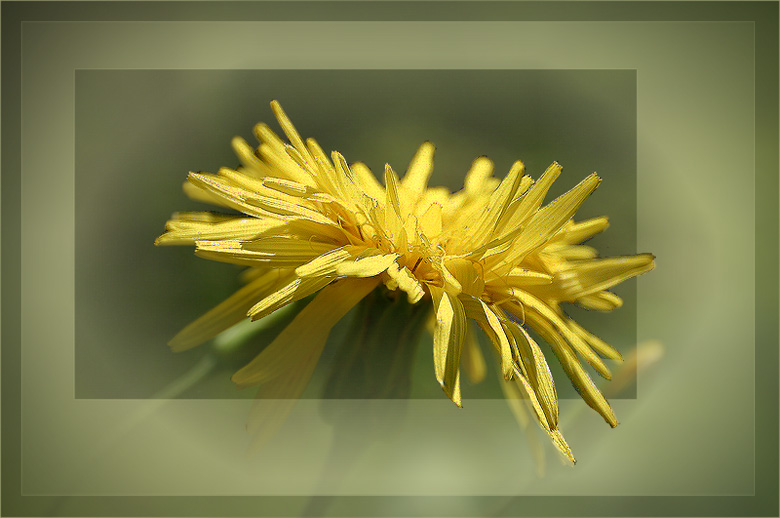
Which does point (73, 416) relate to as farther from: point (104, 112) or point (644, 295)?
point (644, 295)

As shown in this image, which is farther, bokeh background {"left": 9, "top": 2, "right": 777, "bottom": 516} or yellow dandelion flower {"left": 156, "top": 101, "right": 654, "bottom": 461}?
bokeh background {"left": 9, "top": 2, "right": 777, "bottom": 516}

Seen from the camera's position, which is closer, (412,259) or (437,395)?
(412,259)

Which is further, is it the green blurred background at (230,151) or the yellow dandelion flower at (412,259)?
the green blurred background at (230,151)

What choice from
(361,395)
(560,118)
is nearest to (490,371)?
(361,395)

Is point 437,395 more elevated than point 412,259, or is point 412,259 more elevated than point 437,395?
point 412,259
